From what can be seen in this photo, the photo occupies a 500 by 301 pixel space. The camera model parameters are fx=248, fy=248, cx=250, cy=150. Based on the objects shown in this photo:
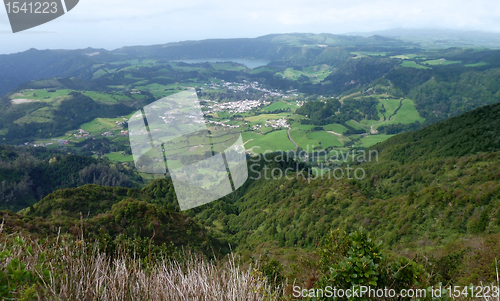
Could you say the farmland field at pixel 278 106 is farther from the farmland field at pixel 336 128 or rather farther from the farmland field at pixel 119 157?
the farmland field at pixel 119 157

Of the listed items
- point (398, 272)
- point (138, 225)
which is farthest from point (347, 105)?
point (398, 272)

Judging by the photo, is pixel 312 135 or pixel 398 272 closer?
pixel 398 272

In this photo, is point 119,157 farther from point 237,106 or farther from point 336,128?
point 336,128

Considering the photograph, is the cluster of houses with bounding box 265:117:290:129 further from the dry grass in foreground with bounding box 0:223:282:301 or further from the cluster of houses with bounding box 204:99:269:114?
the dry grass in foreground with bounding box 0:223:282:301

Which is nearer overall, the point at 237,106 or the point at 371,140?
the point at 371,140

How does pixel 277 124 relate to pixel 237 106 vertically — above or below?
below

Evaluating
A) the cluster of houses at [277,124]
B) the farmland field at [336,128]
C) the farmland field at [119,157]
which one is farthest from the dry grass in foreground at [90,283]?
the farmland field at [336,128]

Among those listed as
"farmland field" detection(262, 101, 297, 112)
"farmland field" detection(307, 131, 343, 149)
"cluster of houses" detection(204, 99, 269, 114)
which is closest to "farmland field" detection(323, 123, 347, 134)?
"farmland field" detection(307, 131, 343, 149)

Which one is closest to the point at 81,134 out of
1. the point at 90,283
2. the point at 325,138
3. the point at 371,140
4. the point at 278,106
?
the point at 278,106

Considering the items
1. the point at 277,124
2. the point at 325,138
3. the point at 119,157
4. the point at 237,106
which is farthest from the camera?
the point at 237,106

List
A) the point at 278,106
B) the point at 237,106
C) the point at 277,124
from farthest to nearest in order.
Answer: the point at 278,106 → the point at 237,106 → the point at 277,124

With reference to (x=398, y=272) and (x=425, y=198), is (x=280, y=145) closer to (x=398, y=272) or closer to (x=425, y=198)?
(x=425, y=198)
